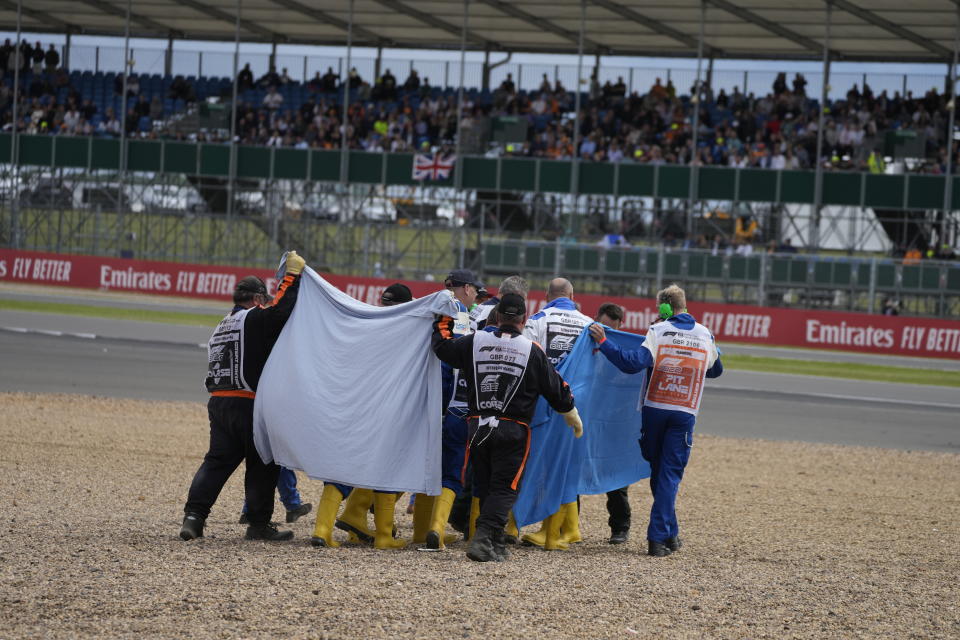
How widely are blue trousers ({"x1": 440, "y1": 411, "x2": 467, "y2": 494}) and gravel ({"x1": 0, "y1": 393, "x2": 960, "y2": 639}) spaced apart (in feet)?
1.81

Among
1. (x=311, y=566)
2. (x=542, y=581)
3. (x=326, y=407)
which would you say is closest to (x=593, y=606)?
(x=542, y=581)

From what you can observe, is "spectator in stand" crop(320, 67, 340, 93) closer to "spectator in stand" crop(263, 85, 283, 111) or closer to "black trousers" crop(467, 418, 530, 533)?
"spectator in stand" crop(263, 85, 283, 111)

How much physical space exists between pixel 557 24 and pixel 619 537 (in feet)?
114

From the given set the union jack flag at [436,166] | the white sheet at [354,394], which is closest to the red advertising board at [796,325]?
the union jack flag at [436,166]

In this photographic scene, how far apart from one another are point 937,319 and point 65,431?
79.2ft

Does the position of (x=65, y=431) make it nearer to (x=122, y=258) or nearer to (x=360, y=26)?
(x=122, y=258)

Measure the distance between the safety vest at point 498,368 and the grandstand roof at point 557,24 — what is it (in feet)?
→ 101

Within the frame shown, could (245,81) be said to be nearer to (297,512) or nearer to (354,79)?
(354,79)

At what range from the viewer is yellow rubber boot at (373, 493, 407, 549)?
26.9ft

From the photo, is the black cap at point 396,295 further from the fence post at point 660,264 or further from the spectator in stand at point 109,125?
the spectator in stand at point 109,125

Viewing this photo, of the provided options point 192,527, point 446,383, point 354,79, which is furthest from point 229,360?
point 354,79

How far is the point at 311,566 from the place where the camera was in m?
7.23

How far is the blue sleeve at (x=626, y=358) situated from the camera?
848 centimetres

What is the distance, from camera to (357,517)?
833 centimetres
